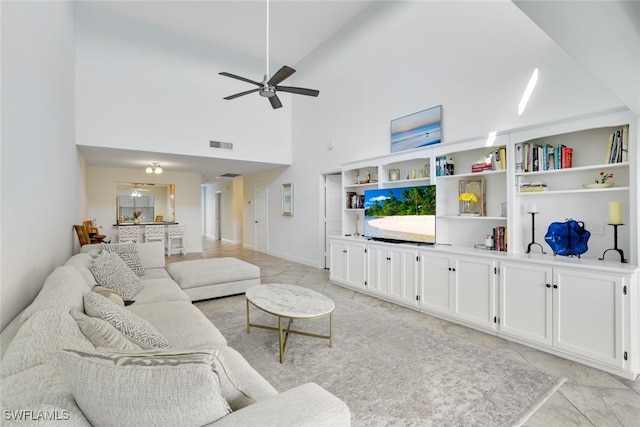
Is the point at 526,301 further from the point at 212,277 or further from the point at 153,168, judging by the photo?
the point at 153,168

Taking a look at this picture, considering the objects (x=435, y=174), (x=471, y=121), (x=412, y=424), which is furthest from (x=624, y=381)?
(x=471, y=121)

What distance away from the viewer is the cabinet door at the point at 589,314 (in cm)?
226

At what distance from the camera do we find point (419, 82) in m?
4.36

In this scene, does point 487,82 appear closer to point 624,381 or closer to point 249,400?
point 624,381

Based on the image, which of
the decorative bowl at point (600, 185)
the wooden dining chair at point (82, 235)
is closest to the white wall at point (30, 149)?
the wooden dining chair at point (82, 235)

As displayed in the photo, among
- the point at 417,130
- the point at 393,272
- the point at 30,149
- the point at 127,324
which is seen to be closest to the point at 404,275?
the point at 393,272

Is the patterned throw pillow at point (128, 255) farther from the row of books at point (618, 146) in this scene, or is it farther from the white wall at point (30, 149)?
the row of books at point (618, 146)

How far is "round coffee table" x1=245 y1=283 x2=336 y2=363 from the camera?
248 centimetres

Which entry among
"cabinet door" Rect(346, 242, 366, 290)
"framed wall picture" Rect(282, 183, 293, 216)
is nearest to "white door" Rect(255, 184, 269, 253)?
"framed wall picture" Rect(282, 183, 293, 216)

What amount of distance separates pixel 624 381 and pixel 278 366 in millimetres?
2553

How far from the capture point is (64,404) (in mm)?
846

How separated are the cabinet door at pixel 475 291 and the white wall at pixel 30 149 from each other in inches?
143

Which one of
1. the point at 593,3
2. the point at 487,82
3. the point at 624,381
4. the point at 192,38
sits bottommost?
the point at 624,381

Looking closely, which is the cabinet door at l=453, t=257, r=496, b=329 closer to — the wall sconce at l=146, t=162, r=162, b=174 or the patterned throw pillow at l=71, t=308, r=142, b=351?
the patterned throw pillow at l=71, t=308, r=142, b=351
